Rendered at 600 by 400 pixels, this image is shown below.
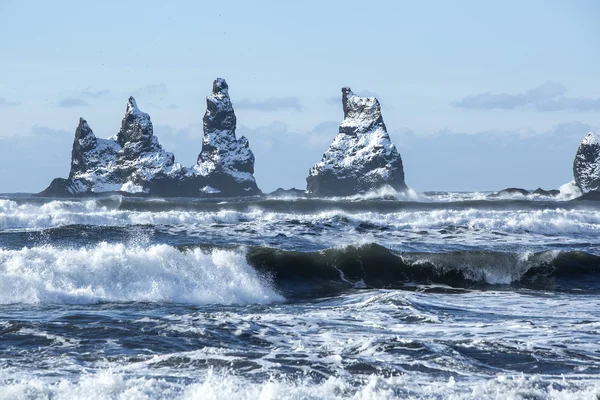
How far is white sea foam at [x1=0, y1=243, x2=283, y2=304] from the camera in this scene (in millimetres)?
19859

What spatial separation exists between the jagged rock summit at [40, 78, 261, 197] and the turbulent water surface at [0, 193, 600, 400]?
8633 cm

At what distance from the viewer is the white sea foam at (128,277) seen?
19.9m

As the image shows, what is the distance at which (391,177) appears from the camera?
121500 mm

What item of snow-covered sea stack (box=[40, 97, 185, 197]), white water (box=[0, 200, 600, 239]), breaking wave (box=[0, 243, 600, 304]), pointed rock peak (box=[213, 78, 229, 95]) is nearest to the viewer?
breaking wave (box=[0, 243, 600, 304])

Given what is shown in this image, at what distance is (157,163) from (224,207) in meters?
65.0

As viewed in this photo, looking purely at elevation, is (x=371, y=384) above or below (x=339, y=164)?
below

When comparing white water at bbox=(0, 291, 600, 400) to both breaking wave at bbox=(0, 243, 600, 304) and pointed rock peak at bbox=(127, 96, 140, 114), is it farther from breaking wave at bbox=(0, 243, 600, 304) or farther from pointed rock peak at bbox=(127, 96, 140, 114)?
pointed rock peak at bbox=(127, 96, 140, 114)

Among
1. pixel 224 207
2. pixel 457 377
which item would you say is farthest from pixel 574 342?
pixel 224 207

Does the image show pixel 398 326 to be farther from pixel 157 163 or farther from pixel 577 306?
pixel 157 163

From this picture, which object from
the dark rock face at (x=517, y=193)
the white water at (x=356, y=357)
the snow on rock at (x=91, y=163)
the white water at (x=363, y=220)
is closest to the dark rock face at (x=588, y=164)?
the dark rock face at (x=517, y=193)

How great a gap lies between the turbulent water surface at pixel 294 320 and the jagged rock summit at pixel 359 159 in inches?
3431

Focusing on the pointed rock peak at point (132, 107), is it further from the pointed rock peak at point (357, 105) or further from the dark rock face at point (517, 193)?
the dark rock face at point (517, 193)

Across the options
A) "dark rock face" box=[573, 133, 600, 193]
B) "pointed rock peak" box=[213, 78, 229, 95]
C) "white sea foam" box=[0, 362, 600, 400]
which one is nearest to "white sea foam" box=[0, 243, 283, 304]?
"white sea foam" box=[0, 362, 600, 400]

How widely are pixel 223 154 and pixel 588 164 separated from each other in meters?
60.3
